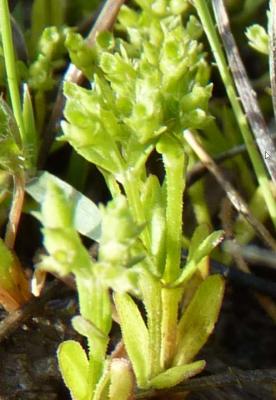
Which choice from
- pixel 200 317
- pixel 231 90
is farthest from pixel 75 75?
pixel 200 317

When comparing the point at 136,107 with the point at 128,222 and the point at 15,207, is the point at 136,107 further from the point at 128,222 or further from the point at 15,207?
the point at 15,207

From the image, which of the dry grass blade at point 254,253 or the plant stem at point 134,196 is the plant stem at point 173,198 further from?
the dry grass blade at point 254,253

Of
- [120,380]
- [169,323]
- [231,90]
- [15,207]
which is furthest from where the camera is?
[231,90]

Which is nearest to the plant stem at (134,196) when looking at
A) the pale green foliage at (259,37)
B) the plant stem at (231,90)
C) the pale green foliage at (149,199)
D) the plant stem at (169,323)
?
the pale green foliage at (149,199)

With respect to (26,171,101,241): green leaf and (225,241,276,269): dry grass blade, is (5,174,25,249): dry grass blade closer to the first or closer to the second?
(26,171,101,241): green leaf

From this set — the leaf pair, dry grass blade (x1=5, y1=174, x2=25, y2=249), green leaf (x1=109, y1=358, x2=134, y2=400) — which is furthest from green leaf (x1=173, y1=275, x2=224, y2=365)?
dry grass blade (x1=5, y1=174, x2=25, y2=249)
